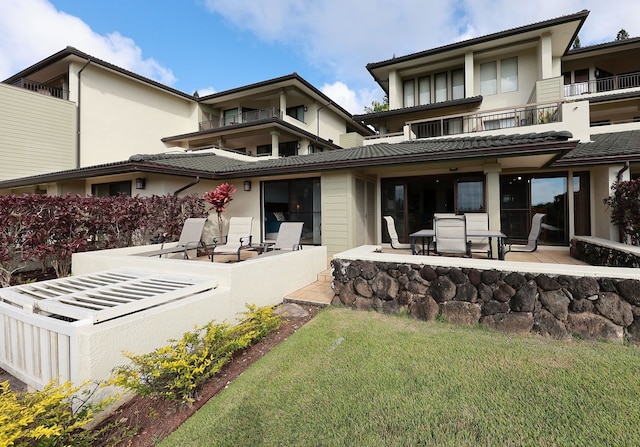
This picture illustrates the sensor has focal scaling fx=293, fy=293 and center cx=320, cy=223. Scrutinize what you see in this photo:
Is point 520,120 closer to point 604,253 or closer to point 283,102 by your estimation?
point 604,253

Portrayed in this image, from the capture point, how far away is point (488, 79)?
15023 mm

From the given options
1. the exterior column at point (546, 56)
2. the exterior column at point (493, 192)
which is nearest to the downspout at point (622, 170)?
the exterior column at point (493, 192)

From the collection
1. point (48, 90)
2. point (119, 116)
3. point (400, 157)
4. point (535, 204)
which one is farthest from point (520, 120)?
point (48, 90)

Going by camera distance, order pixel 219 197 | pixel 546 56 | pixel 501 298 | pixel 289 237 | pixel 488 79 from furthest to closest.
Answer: pixel 488 79 → pixel 546 56 → pixel 219 197 → pixel 289 237 → pixel 501 298

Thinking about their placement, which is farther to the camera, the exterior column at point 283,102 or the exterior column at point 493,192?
the exterior column at point 283,102

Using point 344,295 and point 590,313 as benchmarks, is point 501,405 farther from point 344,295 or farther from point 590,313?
point 344,295

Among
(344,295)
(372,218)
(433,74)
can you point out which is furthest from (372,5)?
(344,295)

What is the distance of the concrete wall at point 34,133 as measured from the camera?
12.9 meters

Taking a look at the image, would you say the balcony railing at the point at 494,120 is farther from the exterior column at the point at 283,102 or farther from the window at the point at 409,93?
the exterior column at the point at 283,102

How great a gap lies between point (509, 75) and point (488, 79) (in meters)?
0.91

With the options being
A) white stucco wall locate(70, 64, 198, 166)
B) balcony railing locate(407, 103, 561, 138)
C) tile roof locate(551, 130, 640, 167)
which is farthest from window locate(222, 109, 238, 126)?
tile roof locate(551, 130, 640, 167)

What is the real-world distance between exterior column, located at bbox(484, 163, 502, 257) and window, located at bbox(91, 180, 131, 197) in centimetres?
1071

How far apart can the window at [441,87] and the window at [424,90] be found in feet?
1.38

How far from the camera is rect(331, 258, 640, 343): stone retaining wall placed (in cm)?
308
